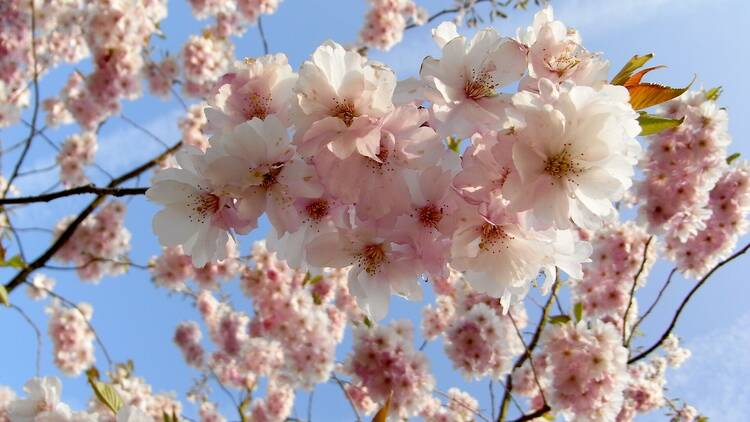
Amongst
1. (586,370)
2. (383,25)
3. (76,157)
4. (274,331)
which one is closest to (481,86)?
(586,370)

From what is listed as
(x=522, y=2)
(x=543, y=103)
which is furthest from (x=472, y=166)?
(x=522, y=2)

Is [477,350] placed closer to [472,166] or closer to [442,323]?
[442,323]

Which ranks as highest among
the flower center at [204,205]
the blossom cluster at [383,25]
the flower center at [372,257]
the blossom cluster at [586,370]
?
the blossom cluster at [383,25]

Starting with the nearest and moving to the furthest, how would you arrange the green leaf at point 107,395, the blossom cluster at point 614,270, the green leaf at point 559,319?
the green leaf at point 107,395 < the green leaf at point 559,319 < the blossom cluster at point 614,270

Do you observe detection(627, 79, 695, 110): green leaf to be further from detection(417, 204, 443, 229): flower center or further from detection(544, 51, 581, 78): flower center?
detection(417, 204, 443, 229): flower center

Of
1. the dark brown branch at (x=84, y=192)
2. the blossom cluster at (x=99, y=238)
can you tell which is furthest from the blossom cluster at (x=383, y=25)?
the dark brown branch at (x=84, y=192)

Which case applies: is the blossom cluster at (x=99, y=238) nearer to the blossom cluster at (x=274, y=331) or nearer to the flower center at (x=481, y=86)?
the blossom cluster at (x=274, y=331)
